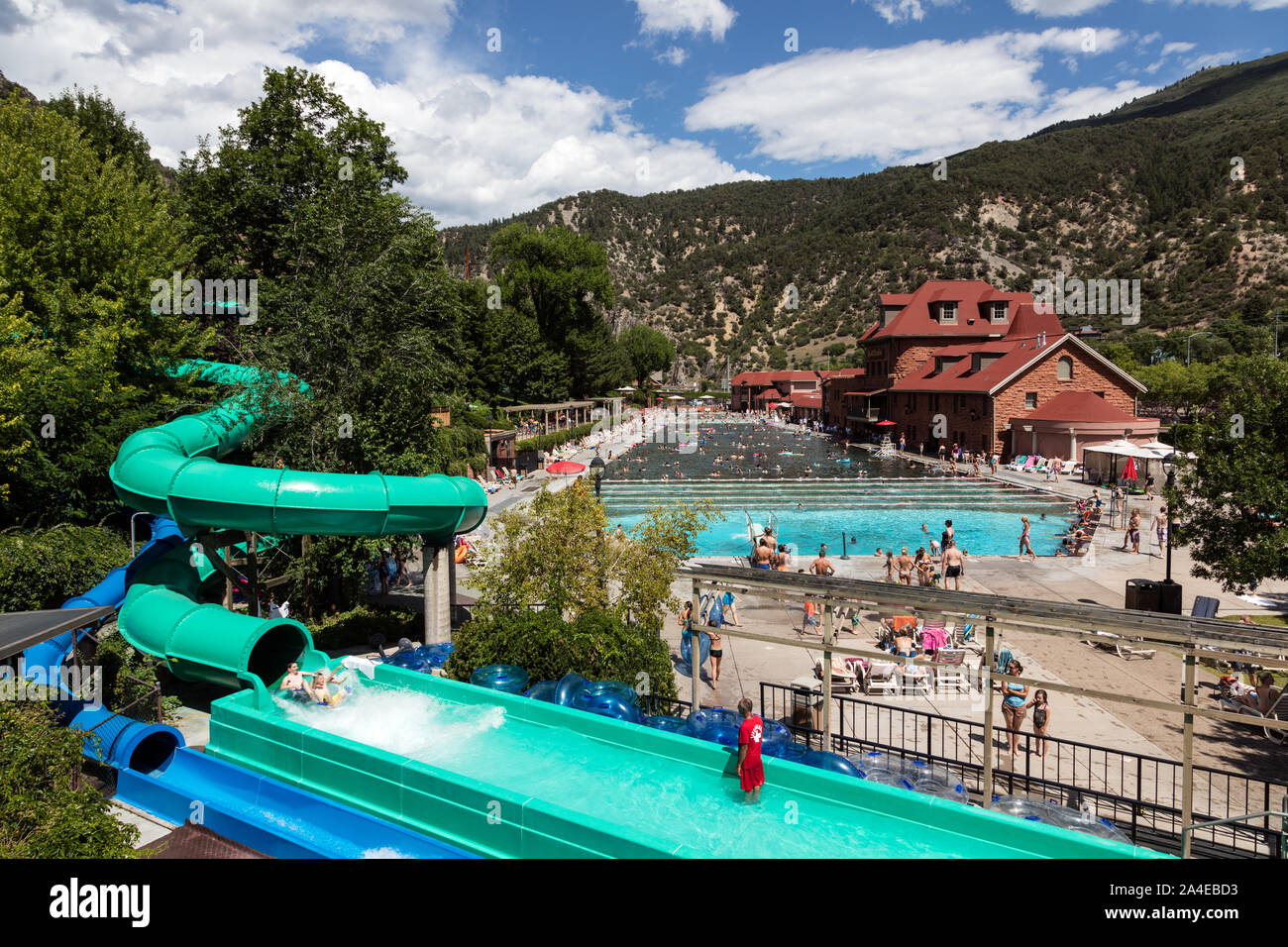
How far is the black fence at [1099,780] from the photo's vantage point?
7773 millimetres

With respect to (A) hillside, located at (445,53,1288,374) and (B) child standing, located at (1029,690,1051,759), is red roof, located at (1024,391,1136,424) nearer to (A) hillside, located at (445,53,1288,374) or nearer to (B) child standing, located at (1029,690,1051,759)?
(B) child standing, located at (1029,690,1051,759)

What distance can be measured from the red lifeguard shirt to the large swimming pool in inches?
563

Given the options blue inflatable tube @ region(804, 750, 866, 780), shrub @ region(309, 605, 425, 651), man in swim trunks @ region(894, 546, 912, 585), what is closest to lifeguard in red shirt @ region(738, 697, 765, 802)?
blue inflatable tube @ region(804, 750, 866, 780)

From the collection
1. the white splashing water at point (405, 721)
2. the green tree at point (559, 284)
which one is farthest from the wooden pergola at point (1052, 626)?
the green tree at point (559, 284)

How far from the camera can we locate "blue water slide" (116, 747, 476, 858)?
304 inches

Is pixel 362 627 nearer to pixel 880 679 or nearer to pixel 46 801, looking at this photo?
pixel 46 801

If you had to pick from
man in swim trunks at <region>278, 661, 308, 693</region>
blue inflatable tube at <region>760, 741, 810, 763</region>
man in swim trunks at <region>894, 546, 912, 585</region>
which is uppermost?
man in swim trunks at <region>894, 546, 912, 585</region>

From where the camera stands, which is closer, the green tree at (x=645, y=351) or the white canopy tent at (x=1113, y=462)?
the white canopy tent at (x=1113, y=462)

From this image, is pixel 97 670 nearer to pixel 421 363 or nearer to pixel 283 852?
pixel 283 852

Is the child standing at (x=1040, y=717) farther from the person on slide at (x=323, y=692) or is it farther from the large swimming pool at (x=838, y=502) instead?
the large swimming pool at (x=838, y=502)

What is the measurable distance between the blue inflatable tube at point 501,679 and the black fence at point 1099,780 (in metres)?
3.58

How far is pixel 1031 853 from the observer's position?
22.1 ft

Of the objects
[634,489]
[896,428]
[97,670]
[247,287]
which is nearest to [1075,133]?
[896,428]

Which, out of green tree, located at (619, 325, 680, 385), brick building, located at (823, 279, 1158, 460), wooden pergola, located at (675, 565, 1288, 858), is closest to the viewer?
wooden pergola, located at (675, 565, 1288, 858)
